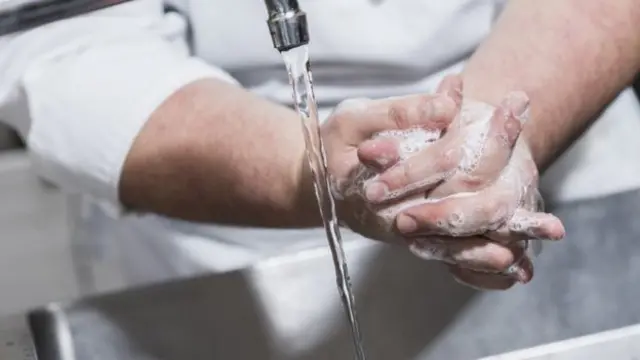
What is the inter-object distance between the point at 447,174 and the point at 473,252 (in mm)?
48

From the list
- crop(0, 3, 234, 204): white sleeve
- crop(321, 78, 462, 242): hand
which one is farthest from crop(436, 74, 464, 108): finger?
crop(0, 3, 234, 204): white sleeve

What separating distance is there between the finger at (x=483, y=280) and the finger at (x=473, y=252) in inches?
0.6

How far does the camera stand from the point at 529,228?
1.69 ft

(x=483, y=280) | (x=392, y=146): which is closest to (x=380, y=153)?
(x=392, y=146)

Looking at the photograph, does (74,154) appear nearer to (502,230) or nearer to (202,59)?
(202,59)

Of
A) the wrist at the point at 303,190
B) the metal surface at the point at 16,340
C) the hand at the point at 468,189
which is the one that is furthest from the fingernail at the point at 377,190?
the metal surface at the point at 16,340

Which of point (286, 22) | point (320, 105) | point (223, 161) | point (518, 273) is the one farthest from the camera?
point (320, 105)

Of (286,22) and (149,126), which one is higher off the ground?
(286,22)

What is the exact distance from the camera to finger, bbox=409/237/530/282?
0.52 m

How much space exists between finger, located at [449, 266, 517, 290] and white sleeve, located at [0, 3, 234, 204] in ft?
0.80

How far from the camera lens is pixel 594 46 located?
677 millimetres

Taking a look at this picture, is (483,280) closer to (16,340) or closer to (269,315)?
(269,315)

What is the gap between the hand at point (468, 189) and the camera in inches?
19.7

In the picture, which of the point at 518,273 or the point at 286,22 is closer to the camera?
the point at 286,22
